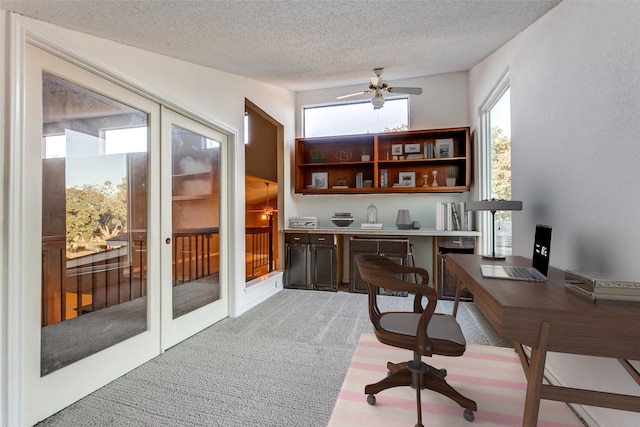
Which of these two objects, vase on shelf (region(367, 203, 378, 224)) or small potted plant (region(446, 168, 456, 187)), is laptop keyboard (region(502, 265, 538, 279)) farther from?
vase on shelf (region(367, 203, 378, 224))

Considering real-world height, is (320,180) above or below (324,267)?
above

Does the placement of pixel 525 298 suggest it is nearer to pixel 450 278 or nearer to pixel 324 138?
pixel 450 278

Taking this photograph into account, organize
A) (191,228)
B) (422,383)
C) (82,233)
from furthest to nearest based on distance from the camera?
(191,228)
(82,233)
(422,383)

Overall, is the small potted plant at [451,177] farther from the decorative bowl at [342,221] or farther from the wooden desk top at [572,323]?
the wooden desk top at [572,323]

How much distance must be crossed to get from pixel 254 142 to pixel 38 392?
176 inches

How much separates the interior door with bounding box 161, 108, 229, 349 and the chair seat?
1.86 m

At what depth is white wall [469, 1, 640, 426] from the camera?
1325 millimetres

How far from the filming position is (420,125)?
442 centimetres

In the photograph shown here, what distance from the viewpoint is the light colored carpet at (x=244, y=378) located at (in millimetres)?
1646

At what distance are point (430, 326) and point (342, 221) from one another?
116 inches

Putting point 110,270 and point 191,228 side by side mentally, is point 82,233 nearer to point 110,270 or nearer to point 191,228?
point 110,270

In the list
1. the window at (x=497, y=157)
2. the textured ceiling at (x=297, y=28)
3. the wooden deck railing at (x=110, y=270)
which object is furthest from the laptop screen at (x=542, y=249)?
the wooden deck railing at (x=110, y=270)

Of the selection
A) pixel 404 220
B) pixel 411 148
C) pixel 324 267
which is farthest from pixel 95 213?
pixel 411 148

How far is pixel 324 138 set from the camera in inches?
180
